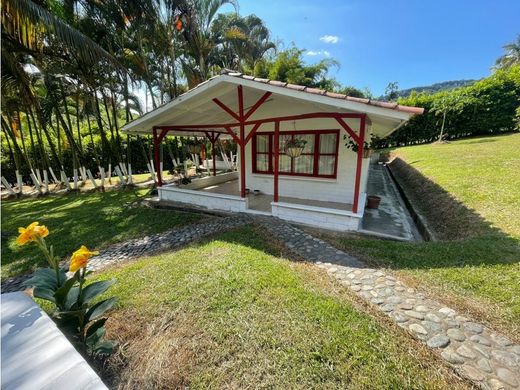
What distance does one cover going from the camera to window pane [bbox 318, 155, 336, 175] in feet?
23.9

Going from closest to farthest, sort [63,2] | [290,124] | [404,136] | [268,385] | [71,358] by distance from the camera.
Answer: [71,358]
[268,385]
[290,124]
[63,2]
[404,136]

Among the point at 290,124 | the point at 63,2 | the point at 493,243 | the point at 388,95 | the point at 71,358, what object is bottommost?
the point at 493,243

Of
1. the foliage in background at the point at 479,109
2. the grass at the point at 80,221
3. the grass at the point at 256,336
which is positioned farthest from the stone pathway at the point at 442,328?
the foliage in background at the point at 479,109

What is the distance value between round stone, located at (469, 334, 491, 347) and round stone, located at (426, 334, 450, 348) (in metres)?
0.25

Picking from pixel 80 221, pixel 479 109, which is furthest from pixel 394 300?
pixel 479 109

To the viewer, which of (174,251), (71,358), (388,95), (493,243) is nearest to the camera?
(71,358)

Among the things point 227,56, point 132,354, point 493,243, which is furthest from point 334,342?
point 227,56

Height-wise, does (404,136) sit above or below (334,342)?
above

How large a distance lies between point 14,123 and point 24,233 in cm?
1382

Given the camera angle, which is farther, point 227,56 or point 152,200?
point 227,56

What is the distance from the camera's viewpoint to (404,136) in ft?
75.4

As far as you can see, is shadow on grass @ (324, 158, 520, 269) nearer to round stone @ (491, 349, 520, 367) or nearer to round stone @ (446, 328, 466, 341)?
round stone @ (446, 328, 466, 341)

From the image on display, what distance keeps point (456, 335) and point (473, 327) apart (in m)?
0.28

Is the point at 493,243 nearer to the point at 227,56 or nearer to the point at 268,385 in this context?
the point at 268,385
